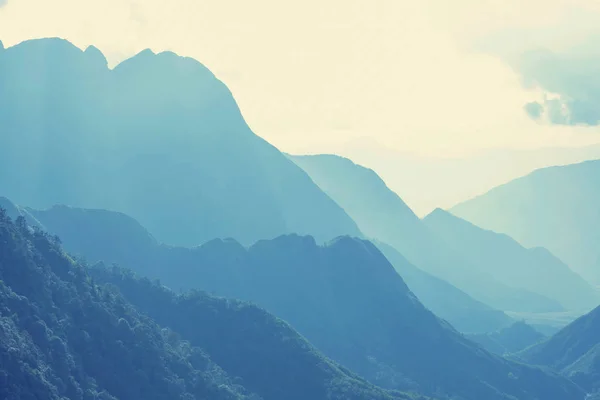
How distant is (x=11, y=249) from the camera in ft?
620

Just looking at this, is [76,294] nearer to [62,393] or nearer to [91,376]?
[91,376]

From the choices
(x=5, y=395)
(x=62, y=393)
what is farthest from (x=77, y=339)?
(x=5, y=395)

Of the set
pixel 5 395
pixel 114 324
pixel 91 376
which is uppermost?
pixel 114 324

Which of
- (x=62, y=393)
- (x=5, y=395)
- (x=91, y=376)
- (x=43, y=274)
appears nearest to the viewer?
(x=5, y=395)

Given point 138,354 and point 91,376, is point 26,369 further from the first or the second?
point 138,354

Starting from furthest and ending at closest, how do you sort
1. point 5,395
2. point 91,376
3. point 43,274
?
1. point 43,274
2. point 91,376
3. point 5,395

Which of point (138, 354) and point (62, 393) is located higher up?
point (138, 354)

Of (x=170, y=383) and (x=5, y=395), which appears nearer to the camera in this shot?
(x=5, y=395)

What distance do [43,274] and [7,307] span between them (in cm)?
2518

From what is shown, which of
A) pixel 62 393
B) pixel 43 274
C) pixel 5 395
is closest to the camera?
pixel 5 395

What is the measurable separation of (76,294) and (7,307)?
31.9 metres

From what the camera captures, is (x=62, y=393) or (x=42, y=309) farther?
(x=42, y=309)

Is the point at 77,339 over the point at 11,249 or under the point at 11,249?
under

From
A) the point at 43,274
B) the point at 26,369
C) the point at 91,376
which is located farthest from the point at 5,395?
the point at 43,274
